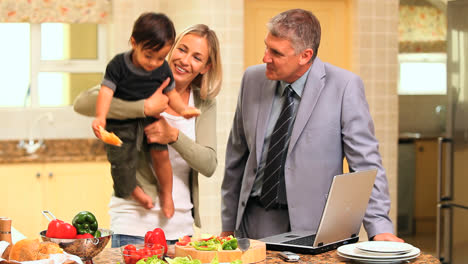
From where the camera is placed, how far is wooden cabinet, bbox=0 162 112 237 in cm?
564

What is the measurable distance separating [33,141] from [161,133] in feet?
10.8

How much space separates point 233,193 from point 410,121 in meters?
3.49

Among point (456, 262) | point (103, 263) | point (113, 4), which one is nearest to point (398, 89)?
point (456, 262)

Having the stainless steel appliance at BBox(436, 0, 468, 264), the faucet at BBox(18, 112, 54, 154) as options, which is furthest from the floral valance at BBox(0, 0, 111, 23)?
the stainless steel appliance at BBox(436, 0, 468, 264)

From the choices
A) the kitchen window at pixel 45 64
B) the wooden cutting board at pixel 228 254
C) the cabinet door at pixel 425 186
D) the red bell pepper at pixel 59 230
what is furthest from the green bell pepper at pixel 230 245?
the cabinet door at pixel 425 186

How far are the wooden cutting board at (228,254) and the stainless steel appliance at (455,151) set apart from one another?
3291mm

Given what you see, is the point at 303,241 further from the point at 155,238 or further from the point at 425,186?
the point at 425,186

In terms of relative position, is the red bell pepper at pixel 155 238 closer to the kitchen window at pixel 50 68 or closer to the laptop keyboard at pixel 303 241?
the laptop keyboard at pixel 303 241

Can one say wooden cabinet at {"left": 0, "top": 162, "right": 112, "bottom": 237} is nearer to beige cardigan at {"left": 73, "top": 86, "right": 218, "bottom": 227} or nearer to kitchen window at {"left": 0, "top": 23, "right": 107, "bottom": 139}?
kitchen window at {"left": 0, "top": 23, "right": 107, "bottom": 139}

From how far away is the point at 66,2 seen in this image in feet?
19.6

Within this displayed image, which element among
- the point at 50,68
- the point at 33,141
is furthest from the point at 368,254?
the point at 50,68

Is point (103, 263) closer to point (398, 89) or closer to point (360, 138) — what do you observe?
point (360, 138)

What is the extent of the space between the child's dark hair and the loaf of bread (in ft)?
3.28

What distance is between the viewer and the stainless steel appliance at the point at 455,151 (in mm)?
5262
